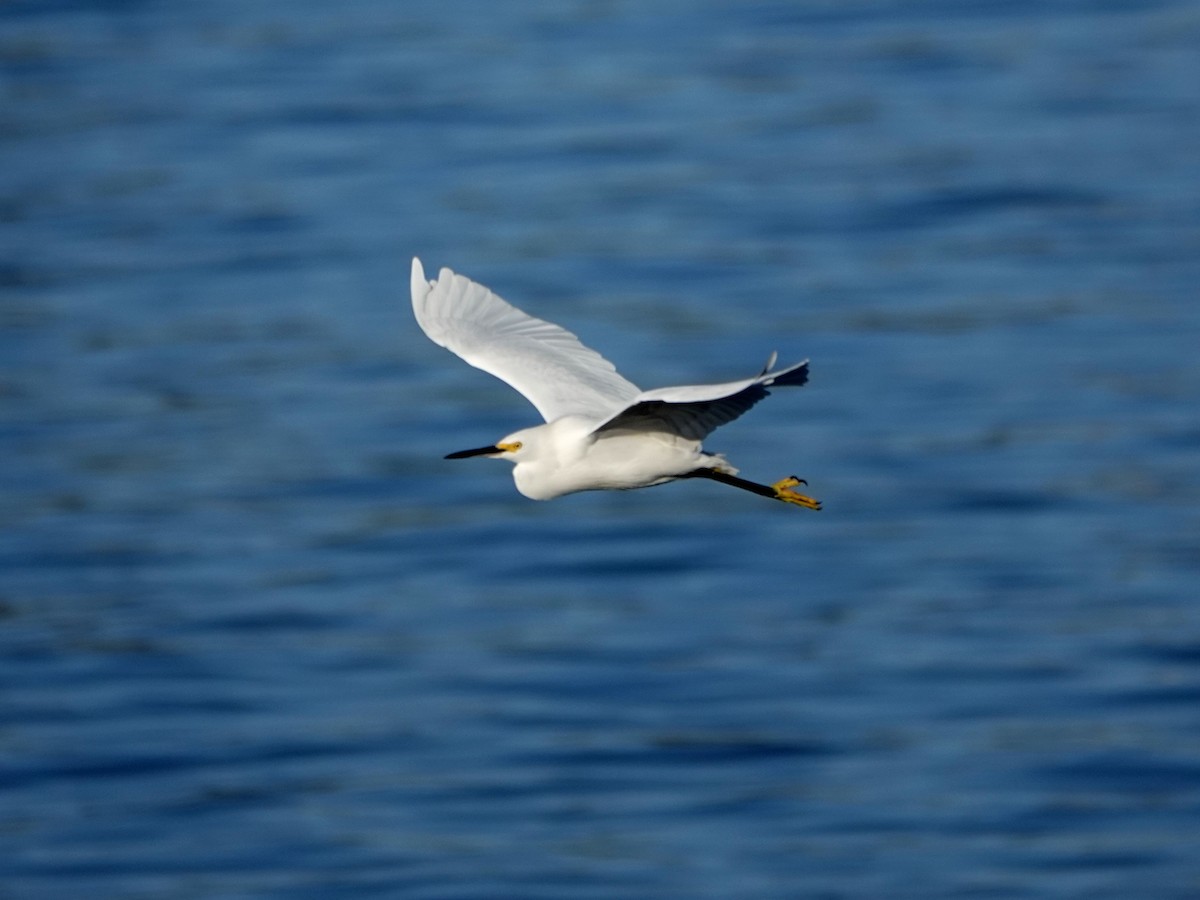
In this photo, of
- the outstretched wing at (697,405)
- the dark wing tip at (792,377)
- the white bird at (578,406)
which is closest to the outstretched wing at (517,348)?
the white bird at (578,406)

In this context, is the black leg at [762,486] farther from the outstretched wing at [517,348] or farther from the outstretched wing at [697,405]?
the outstretched wing at [517,348]

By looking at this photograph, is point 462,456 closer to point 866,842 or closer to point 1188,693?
point 866,842

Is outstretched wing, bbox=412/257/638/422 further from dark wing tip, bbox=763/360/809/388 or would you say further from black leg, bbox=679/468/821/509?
dark wing tip, bbox=763/360/809/388

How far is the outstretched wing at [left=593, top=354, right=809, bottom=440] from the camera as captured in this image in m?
7.48

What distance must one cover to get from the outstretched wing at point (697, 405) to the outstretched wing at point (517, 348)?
0.82 meters

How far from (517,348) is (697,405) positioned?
6.94ft

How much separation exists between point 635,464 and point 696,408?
564mm

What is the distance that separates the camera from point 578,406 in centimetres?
963

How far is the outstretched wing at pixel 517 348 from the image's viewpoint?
32.4ft

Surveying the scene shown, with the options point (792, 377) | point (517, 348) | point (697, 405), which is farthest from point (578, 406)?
point (792, 377)

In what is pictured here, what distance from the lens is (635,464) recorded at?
29.3 feet

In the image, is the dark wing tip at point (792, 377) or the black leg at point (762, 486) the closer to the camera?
the dark wing tip at point (792, 377)

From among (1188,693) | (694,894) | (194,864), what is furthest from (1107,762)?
(194,864)

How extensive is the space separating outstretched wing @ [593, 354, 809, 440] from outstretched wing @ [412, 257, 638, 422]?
82 centimetres
